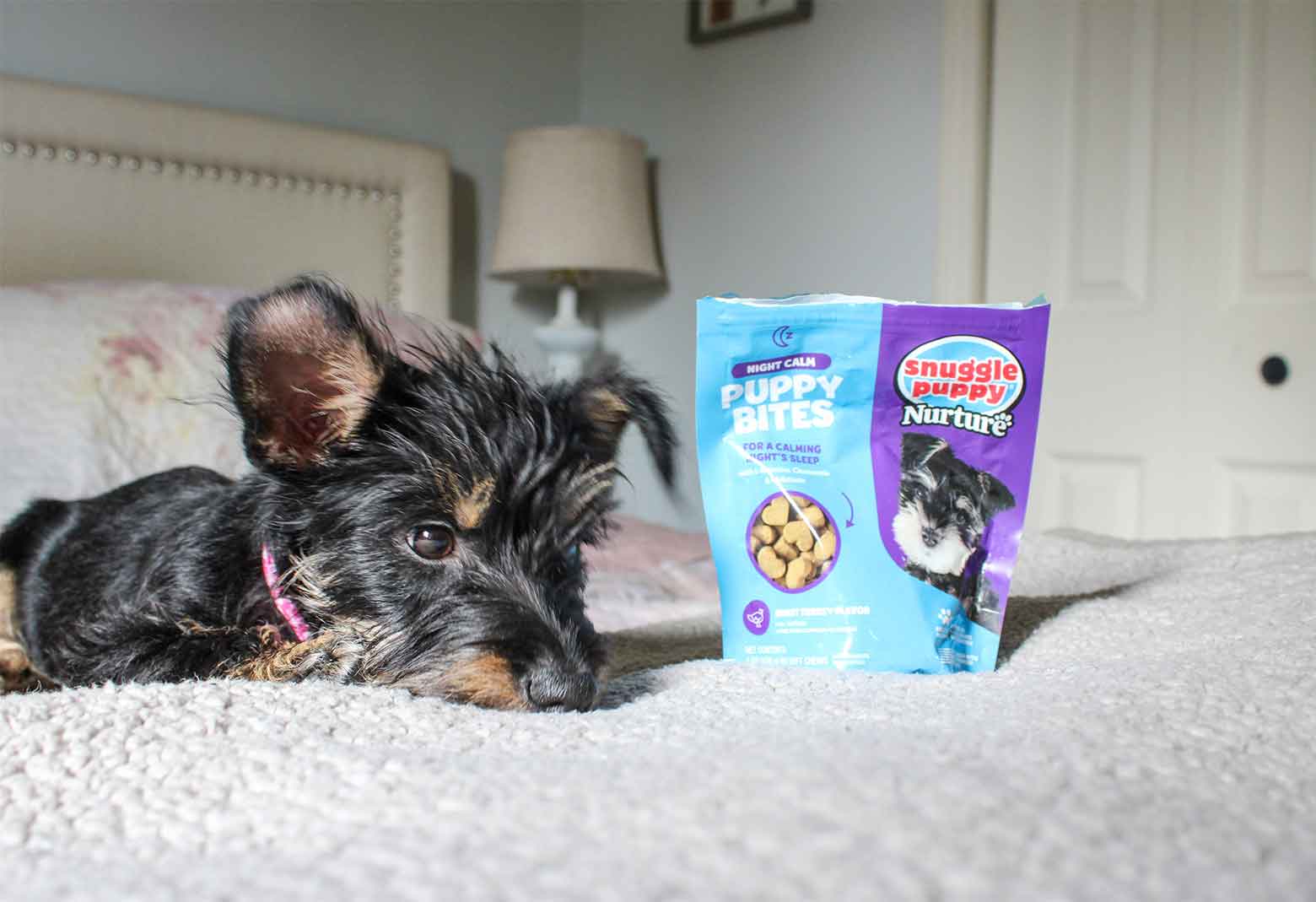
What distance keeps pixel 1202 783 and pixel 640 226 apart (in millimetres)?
3830

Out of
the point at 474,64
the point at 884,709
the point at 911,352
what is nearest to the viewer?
the point at 884,709

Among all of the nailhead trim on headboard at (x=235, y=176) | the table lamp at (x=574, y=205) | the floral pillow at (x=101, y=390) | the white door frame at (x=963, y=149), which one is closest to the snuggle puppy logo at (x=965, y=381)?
the floral pillow at (x=101, y=390)

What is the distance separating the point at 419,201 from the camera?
4.17 meters

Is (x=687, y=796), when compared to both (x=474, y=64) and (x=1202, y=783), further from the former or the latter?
(x=474, y=64)

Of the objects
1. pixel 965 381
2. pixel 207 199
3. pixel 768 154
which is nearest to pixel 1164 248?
pixel 768 154

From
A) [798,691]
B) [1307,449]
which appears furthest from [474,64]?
[798,691]

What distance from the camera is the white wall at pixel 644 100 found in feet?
12.3

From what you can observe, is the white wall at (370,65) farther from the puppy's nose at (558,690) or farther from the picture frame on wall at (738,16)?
the puppy's nose at (558,690)

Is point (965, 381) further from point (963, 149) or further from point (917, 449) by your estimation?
point (963, 149)

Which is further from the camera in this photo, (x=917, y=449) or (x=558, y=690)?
(x=917, y=449)

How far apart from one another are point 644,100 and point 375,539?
13.6 feet

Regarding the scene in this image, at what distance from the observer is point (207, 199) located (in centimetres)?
366

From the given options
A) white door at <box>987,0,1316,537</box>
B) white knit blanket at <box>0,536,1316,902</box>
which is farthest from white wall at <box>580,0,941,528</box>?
white knit blanket at <box>0,536,1316,902</box>

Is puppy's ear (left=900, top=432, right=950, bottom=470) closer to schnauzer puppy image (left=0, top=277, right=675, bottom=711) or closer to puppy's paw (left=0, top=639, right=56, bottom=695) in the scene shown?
schnauzer puppy image (left=0, top=277, right=675, bottom=711)
